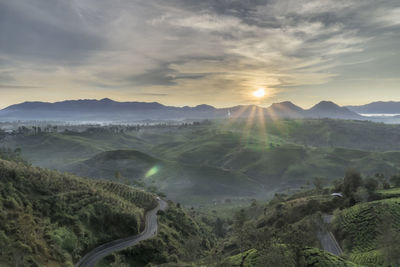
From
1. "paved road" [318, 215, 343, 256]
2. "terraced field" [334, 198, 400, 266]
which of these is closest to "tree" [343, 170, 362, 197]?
"terraced field" [334, 198, 400, 266]

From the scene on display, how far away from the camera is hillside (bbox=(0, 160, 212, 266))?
55.8 metres

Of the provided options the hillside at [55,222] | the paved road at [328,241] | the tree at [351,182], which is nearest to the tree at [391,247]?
the paved road at [328,241]

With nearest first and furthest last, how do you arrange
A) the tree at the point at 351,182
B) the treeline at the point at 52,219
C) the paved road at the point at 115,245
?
1. the treeline at the point at 52,219
2. the paved road at the point at 115,245
3. the tree at the point at 351,182

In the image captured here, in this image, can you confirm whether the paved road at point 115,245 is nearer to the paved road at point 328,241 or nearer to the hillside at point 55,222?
the hillside at point 55,222

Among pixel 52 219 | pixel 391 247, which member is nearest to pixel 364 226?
pixel 391 247

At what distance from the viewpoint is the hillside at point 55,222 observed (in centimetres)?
5584

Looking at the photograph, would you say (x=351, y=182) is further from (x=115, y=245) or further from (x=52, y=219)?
(x=52, y=219)

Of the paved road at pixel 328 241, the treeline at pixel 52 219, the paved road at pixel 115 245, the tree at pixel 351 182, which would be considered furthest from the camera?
the tree at pixel 351 182

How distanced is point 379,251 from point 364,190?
39.2 metres

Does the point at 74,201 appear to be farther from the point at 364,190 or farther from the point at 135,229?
the point at 364,190

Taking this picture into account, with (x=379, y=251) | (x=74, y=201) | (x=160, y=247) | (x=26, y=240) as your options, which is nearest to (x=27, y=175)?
(x=74, y=201)

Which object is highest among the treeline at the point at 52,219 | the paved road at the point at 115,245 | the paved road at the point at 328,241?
the treeline at the point at 52,219

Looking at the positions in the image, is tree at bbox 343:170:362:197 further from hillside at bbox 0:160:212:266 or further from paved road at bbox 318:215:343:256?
hillside at bbox 0:160:212:266

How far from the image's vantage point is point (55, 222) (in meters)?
72.4
